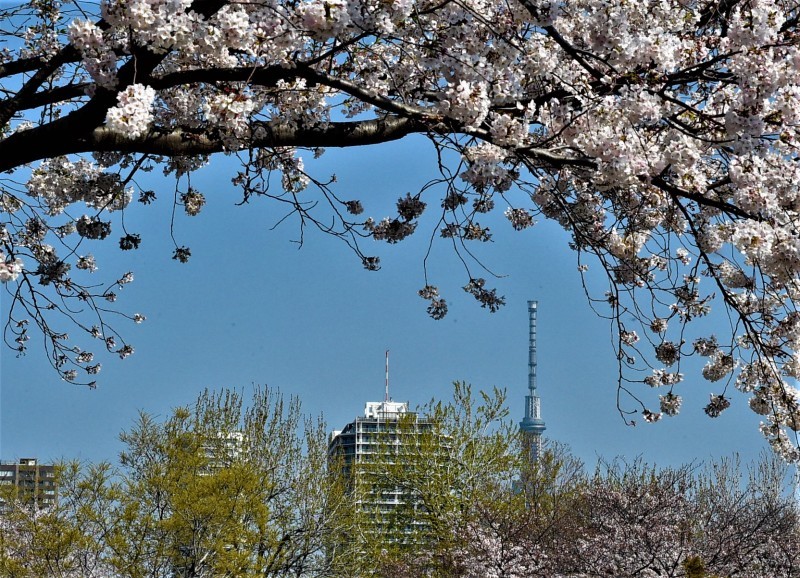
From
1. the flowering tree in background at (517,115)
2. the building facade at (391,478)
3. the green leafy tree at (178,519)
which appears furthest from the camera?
the building facade at (391,478)

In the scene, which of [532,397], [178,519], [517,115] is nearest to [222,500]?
[178,519]

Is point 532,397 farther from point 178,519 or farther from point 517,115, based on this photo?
point 517,115

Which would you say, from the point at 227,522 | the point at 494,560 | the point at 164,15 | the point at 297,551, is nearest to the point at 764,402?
the point at 164,15

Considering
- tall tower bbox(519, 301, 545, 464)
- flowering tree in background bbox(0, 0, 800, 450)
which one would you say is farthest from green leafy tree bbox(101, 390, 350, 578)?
tall tower bbox(519, 301, 545, 464)

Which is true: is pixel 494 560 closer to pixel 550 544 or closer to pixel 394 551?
pixel 550 544

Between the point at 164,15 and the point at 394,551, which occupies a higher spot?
the point at 164,15

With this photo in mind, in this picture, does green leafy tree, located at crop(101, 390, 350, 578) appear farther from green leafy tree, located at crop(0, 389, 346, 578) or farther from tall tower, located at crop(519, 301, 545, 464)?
tall tower, located at crop(519, 301, 545, 464)

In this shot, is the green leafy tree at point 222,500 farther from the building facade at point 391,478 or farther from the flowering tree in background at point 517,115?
the flowering tree in background at point 517,115

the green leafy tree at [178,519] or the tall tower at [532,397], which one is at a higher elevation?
the tall tower at [532,397]

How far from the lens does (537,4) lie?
4164 mm

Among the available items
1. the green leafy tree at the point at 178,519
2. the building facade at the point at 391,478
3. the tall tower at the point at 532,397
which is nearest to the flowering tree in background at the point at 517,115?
the green leafy tree at the point at 178,519

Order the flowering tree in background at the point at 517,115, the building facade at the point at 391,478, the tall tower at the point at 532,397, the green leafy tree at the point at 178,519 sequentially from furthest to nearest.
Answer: the tall tower at the point at 532,397, the building facade at the point at 391,478, the green leafy tree at the point at 178,519, the flowering tree in background at the point at 517,115

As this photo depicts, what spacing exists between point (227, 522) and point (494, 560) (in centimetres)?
463

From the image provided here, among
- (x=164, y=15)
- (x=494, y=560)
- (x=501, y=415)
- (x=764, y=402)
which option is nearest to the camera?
(x=164, y=15)
